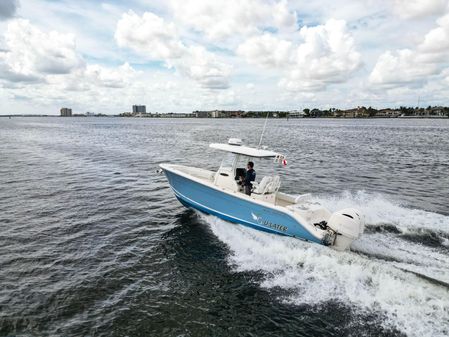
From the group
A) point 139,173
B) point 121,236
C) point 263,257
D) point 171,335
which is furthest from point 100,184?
point 171,335

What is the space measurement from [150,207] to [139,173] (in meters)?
9.60

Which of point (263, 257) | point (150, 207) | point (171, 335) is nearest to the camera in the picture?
point (171, 335)

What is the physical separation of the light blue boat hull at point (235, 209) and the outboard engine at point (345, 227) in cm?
61

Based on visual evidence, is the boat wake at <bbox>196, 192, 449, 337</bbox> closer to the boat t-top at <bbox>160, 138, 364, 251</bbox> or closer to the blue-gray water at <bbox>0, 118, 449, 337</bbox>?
the blue-gray water at <bbox>0, 118, 449, 337</bbox>

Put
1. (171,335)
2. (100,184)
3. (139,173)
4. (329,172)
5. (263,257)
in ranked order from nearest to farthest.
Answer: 1. (171,335)
2. (263,257)
3. (100,184)
4. (139,173)
5. (329,172)

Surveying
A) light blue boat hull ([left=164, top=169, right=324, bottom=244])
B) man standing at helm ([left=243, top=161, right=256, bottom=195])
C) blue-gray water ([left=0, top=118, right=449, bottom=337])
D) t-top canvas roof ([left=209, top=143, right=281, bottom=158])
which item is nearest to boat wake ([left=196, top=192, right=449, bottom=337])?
blue-gray water ([left=0, top=118, right=449, bottom=337])

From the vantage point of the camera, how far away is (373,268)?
10008mm

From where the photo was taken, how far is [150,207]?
1766 cm

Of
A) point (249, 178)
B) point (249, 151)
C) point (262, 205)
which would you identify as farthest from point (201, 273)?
point (249, 151)

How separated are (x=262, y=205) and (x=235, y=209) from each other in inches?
55.0

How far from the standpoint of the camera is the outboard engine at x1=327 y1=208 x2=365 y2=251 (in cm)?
1080

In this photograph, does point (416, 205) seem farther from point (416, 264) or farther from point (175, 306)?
point (175, 306)

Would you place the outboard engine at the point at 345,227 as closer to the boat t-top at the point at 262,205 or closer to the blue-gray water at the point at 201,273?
the boat t-top at the point at 262,205

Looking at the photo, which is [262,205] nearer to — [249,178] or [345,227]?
[249,178]
